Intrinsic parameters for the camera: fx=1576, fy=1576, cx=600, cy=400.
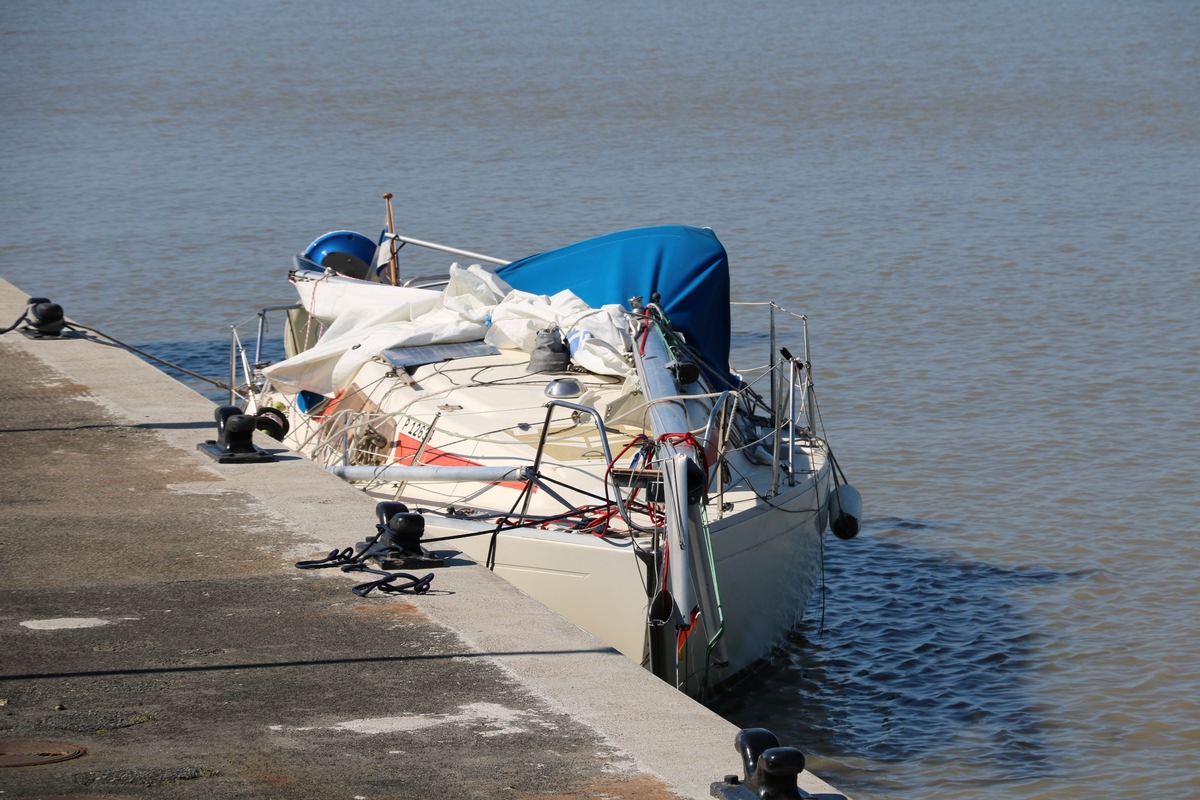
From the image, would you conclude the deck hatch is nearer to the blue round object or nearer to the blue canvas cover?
the blue canvas cover

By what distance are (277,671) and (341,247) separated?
7396 millimetres

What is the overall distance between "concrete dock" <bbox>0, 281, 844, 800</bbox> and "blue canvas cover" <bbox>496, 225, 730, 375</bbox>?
295cm

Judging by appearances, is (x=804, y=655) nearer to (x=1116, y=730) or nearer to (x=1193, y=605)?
(x=1116, y=730)

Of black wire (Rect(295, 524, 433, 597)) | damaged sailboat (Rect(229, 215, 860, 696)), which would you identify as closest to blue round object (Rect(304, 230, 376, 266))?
damaged sailboat (Rect(229, 215, 860, 696))

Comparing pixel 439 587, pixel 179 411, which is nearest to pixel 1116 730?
pixel 439 587

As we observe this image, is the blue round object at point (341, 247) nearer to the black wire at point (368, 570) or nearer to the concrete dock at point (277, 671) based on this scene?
the concrete dock at point (277, 671)

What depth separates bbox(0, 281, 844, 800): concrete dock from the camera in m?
4.75

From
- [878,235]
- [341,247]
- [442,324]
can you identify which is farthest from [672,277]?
[878,235]

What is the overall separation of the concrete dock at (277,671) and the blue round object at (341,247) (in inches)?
187

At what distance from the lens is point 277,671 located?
5.52 meters

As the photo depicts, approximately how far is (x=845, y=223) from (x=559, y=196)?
458 cm

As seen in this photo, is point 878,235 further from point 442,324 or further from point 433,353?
point 433,353

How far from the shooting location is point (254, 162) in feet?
94.0

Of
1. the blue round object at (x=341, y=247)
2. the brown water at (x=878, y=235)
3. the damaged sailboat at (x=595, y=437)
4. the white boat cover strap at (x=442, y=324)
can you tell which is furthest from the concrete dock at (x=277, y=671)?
the blue round object at (x=341, y=247)
